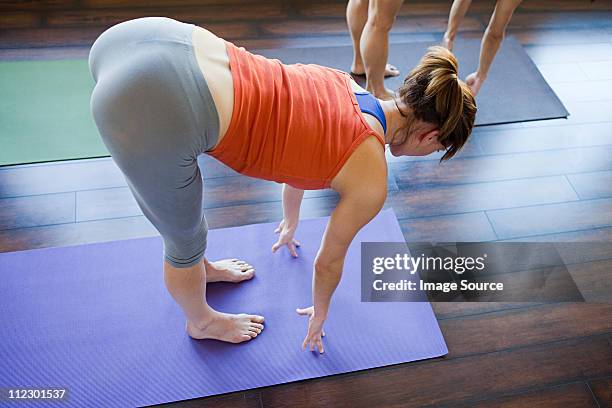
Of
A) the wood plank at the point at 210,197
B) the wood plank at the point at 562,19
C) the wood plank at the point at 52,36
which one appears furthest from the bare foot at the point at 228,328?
the wood plank at the point at 562,19

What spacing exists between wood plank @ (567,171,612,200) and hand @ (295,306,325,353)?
126cm

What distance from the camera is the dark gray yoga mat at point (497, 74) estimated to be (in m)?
2.46

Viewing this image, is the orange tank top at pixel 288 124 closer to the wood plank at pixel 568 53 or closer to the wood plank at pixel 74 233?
the wood plank at pixel 74 233

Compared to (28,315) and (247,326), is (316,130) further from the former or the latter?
(28,315)

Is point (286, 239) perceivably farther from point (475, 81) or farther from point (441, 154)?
point (475, 81)

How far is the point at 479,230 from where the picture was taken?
2023 millimetres

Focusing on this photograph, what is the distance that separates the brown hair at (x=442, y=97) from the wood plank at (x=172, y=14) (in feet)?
6.19

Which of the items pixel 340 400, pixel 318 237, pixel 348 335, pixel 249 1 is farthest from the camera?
pixel 249 1

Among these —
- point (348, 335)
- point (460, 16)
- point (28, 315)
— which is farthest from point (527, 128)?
point (28, 315)

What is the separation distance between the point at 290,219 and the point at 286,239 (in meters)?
0.09

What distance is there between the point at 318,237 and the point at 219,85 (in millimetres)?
991

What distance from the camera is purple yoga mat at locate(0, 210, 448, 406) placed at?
5.04ft

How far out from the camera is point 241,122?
1.05 metres

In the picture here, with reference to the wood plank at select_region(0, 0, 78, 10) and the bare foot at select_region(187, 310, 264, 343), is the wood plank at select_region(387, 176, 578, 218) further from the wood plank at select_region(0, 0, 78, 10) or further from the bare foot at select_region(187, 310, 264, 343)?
the wood plank at select_region(0, 0, 78, 10)
